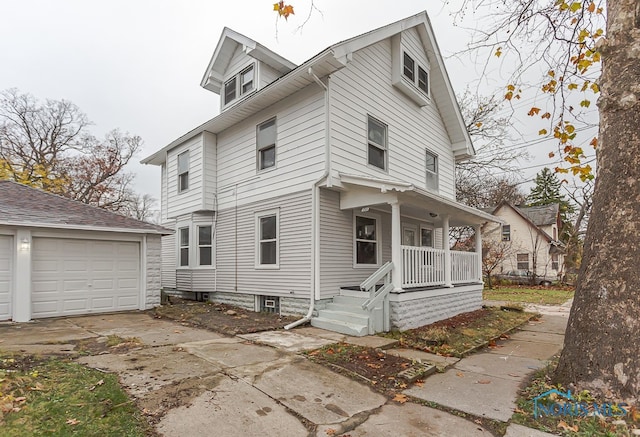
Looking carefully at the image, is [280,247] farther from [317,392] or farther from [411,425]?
[411,425]

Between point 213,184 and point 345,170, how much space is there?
495 centimetres

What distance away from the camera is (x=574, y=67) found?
705 cm

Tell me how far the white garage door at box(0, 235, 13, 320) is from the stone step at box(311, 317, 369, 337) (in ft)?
24.0

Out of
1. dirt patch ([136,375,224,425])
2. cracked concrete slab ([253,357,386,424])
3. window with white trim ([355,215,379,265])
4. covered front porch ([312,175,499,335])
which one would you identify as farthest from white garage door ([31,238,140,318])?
cracked concrete slab ([253,357,386,424])

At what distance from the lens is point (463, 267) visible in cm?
1099

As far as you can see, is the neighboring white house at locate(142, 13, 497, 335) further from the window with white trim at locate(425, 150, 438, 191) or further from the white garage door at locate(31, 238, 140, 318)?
the white garage door at locate(31, 238, 140, 318)

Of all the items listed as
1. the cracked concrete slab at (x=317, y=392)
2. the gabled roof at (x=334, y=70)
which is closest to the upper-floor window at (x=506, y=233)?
the gabled roof at (x=334, y=70)

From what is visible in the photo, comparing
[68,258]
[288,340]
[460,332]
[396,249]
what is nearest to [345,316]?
[288,340]

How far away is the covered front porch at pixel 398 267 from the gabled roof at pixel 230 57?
15.5ft

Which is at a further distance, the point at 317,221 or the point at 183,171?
the point at 183,171

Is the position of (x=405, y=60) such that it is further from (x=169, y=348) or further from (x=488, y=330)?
(x=169, y=348)

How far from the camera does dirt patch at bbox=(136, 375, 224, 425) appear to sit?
3.42 m

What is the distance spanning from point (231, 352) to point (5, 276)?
6768 millimetres

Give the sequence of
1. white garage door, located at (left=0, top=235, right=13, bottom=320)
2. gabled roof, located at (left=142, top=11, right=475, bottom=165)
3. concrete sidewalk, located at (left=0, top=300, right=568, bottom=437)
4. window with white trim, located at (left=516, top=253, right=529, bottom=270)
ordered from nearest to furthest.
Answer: concrete sidewalk, located at (left=0, top=300, right=568, bottom=437) → gabled roof, located at (left=142, top=11, right=475, bottom=165) → white garage door, located at (left=0, top=235, right=13, bottom=320) → window with white trim, located at (left=516, top=253, right=529, bottom=270)
